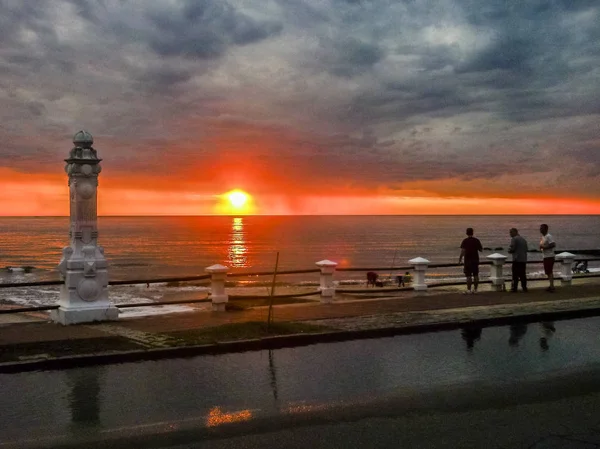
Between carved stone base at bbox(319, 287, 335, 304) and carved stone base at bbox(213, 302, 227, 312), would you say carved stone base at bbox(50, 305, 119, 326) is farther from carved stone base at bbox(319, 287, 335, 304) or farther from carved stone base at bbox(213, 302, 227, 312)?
carved stone base at bbox(319, 287, 335, 304)

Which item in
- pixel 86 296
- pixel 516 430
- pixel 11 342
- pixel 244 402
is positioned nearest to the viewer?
pixel 516 430

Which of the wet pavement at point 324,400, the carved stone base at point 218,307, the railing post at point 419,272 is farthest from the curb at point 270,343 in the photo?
the railing post at point 419,272

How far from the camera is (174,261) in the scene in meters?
75.2

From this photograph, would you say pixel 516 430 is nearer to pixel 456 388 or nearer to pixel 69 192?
pixel 456 388

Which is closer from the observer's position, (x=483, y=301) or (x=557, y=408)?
(x=557, y=408)

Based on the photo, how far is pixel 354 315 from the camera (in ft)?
47.3

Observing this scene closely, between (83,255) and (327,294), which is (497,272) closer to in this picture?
(327,294)

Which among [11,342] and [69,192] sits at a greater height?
[69,192]

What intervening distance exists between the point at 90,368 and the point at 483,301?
434 inches

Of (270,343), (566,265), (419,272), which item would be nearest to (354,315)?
(270,343)

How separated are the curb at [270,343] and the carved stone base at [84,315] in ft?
11.4

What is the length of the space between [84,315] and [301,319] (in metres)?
4.36

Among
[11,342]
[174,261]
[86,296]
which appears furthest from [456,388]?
[174,261]

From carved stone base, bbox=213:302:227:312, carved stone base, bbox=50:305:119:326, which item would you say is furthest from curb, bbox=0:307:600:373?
carved stone base, bbox=213:302:227:312
